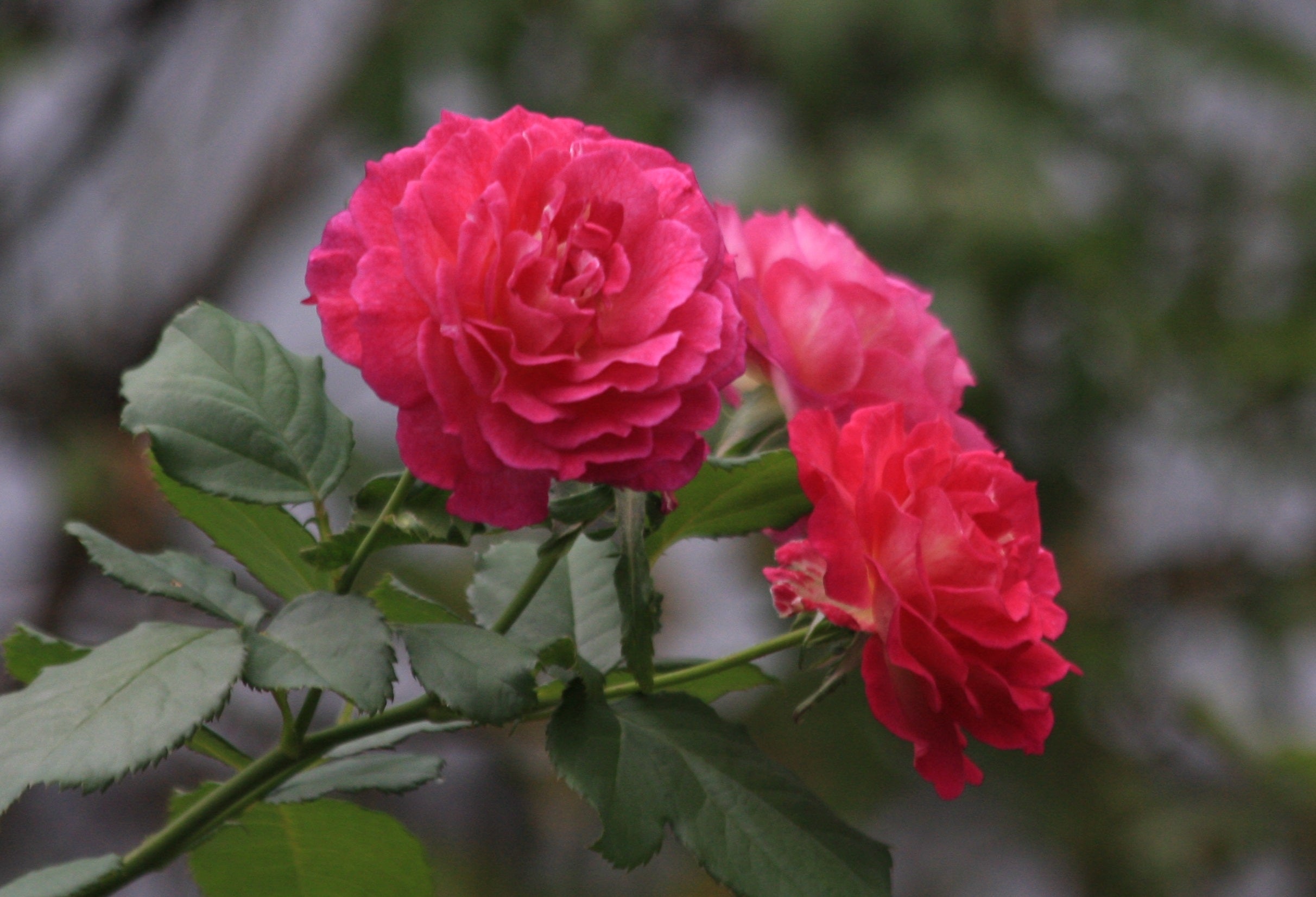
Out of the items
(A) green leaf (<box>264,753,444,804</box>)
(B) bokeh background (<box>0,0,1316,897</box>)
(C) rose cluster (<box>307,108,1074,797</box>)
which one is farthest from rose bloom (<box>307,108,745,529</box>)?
(B) bokeh background (<box>0,0,1316,897</box>)

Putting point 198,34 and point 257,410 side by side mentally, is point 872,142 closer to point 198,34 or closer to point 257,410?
point 198,34

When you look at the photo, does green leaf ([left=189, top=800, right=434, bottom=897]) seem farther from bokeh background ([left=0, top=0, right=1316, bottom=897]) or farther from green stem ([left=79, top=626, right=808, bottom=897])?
bokeh background ([left=0, top=0, right=1316, bottom=897])

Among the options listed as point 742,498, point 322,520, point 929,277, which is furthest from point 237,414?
point 929,277

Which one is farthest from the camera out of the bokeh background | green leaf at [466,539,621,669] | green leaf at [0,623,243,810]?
the bokeh background

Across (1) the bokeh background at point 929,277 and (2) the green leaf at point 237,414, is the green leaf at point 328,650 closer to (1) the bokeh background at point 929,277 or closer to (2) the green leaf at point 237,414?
(2) the green leaf at point 237,414

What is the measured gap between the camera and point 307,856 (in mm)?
377

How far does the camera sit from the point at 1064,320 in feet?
6.21

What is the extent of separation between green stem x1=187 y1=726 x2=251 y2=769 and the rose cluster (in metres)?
0.13

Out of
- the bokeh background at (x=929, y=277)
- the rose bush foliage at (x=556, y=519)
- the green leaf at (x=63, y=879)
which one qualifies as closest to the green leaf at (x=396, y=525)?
the rose bush foliage at (x=556, y=519)

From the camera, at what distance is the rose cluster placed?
0.29 meters

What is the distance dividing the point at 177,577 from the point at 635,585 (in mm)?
127

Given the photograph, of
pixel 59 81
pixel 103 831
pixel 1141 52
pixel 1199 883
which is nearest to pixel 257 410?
pixel 103 831

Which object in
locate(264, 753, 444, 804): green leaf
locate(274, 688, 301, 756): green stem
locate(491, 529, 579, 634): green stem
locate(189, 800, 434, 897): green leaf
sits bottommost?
locate(189, 800, 434, 897): green leaf

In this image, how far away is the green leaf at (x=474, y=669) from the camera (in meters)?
0.29
